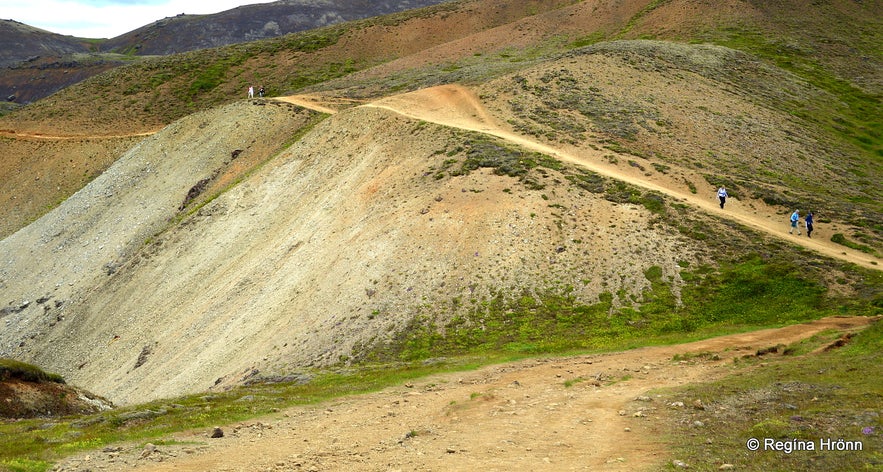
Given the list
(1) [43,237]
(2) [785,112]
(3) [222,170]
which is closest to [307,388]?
(3) [222,170]

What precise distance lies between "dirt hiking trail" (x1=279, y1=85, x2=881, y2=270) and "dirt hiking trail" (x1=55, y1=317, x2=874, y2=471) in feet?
34.7

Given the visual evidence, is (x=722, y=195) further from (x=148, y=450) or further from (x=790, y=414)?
(x=148, y=450)

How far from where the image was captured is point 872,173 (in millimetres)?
54375

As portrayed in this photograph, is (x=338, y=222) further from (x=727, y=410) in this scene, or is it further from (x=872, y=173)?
(x=872, y=173)

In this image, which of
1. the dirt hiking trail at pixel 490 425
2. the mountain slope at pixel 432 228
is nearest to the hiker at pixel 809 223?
the mountain slope at pixel 432 228

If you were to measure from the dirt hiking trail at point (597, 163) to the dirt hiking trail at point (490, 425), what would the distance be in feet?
34.7

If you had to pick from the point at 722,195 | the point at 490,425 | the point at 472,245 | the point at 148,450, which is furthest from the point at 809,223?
the point at 148,450

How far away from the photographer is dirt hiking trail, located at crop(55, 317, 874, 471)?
17.8 metres

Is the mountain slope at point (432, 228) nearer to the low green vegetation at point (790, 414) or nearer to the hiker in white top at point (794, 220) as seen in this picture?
the hiker in white top at point (794, 220)

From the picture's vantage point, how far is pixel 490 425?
20.7 m

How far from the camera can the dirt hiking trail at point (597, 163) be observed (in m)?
37.7

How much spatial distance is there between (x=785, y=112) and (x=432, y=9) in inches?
2795

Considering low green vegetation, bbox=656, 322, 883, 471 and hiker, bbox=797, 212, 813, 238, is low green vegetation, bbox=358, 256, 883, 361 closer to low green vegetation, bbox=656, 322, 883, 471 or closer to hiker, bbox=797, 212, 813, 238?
hiker, bbox=797, 212, 813, 238

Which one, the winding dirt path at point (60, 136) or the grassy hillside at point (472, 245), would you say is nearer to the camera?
the grassy hillside at point (472, 245)
